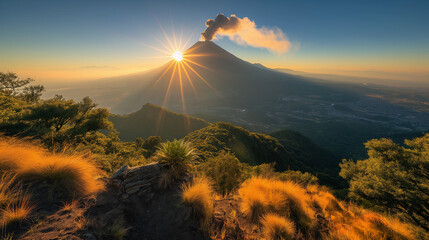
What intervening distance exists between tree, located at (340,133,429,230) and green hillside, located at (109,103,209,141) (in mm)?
68219

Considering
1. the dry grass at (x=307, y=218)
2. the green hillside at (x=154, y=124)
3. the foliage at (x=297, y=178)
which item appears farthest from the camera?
the green hillside at (x=154, y=124)

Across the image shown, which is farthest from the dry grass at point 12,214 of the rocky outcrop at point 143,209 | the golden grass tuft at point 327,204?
the golden grass tuft at point 327,204

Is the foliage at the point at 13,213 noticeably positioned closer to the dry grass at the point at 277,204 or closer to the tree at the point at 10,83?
the dry grass at the point at 277,204

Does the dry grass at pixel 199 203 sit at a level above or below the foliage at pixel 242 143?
above

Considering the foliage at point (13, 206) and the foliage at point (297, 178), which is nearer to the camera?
the foliage at point (13, 206)

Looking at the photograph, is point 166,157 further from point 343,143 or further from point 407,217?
point 343,143

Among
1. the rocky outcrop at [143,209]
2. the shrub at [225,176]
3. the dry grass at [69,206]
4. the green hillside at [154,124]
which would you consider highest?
the dry grass at [69,206]

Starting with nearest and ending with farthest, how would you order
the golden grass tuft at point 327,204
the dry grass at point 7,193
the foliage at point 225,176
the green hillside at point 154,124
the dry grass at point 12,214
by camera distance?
the dry grass at point 12,214
the dry grass at point 7,193
the golden grass tuft at point 327,204
the foliage at point 225,176
the green hillside at point 154,124

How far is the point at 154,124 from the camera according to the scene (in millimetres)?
82500

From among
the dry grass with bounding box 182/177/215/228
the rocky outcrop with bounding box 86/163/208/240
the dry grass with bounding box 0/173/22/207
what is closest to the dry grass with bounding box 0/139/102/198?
the dry grass with bounding box 0/173/22/207

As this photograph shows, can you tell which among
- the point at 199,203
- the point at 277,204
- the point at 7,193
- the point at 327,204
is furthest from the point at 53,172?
the point at 327,204

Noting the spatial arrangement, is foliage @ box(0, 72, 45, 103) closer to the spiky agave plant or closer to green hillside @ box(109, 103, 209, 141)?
the spiky agave plant

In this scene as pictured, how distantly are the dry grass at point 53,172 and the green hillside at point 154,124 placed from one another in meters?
70.1

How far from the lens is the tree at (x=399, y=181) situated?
434 inches
